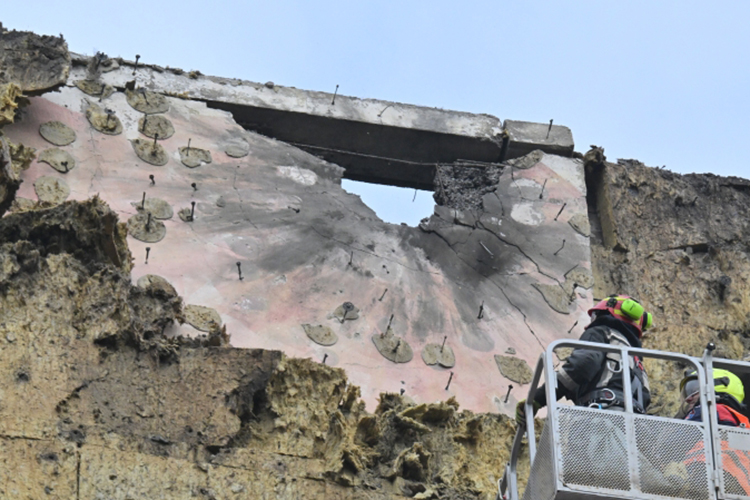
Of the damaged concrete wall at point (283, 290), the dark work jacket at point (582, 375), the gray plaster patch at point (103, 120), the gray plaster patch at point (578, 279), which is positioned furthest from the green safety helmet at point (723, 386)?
the gray plaster patch at point (103, 120)

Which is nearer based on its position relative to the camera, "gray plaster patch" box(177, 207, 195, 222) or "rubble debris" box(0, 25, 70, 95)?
"gray plaster patch" box(177, 207, 195, 222)

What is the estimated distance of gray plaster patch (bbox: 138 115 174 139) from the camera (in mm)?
13945

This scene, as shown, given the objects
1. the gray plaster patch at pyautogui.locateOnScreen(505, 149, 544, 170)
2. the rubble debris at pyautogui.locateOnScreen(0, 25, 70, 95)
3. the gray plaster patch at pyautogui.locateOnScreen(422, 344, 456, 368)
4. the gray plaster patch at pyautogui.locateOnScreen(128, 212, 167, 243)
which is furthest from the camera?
the gray plaster patch at pyautogui.locateOnScreen(505, 149, 544, 170)

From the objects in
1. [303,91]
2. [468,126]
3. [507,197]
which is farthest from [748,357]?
A: [303,91]

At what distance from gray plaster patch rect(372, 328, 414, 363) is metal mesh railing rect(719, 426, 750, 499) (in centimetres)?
438

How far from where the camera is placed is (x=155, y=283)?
38.7ft

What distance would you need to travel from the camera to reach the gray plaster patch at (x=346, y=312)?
40.6 feet

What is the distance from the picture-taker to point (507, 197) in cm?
1468

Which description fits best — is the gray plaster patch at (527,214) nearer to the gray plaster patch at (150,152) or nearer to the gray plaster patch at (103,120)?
the gray plaster patch at (150,152)

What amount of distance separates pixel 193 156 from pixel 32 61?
6.04ft

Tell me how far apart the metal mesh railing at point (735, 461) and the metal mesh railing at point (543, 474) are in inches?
40.1

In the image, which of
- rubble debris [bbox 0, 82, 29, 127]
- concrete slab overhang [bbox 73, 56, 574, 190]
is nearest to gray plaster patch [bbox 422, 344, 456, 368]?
concrete slab overhang [bbox 73, 56, 574, 190]

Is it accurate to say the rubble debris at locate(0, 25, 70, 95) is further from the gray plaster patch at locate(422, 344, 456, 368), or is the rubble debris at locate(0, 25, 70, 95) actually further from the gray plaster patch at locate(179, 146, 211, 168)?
the gray plaster patch at locate(422, 344, 456, 368)

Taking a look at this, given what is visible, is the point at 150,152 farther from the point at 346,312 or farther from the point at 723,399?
the point at 723,399
